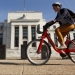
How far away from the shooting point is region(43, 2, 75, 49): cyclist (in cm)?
370

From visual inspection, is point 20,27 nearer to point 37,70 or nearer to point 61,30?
point 61,30

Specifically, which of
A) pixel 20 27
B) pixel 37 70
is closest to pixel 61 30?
pixel 37 70

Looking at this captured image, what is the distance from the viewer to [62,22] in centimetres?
383

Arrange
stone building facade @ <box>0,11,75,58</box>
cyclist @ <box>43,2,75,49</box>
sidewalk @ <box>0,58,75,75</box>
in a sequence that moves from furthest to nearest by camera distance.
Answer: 1. stone building facade @ <box>0,11,75,58</box>
2. cyclist @ <box>43,2,75,49</box>
3. sidewalk @ <box>0,58,75,75</box>

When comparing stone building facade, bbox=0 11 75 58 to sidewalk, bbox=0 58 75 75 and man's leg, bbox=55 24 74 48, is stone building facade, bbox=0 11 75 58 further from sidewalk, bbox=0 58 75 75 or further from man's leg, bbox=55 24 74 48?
sidewalk, bbox=0 58 75 75

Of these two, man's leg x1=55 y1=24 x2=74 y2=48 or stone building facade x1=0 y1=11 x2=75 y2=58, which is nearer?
man's leg x1=55 y1=24 x2=74 y2=48

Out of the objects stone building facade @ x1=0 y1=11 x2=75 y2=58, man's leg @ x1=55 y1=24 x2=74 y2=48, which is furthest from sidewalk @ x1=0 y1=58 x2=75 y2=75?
stone building facade @ x1=0 y1=11 x2=75 y2=58

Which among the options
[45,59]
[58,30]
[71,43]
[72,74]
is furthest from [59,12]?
[72,74]

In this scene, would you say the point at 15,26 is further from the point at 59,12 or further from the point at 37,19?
the point at 59,12

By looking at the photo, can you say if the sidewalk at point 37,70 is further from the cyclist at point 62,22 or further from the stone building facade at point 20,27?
the stone building facade at point 20,27

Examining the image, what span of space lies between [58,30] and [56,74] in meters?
1.61

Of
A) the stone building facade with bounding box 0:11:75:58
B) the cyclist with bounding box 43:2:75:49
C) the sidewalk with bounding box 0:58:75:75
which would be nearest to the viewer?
the sidewalk with bounding box 0:58:75:75

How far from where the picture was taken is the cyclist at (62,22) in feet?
12.1

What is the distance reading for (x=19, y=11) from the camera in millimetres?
59688
